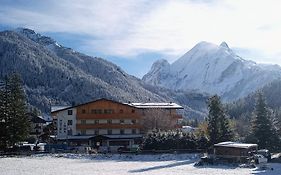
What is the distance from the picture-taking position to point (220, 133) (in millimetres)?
72312

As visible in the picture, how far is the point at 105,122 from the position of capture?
97250mm

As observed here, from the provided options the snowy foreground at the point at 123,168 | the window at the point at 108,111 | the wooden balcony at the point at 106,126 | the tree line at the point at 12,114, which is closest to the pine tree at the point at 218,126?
the snowy foreground at the point at 123,168

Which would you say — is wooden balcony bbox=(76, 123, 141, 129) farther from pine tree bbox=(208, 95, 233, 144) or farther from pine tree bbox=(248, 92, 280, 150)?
pine tree bbox=(248, 92, 280, 150)

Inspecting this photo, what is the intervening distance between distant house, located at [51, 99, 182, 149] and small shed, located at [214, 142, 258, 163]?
115 feet

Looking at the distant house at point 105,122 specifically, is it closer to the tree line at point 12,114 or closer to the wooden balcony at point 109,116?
the wooden balcony at point 109,116

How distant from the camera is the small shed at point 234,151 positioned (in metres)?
58.6

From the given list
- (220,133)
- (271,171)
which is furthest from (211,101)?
(271,171)

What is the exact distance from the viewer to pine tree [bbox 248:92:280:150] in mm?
66750

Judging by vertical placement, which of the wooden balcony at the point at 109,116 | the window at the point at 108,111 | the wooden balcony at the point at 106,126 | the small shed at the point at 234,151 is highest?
the window at the point at 108,111

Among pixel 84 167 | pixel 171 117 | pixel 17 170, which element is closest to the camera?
pixel 17 170

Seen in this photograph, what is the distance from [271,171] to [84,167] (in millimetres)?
20527

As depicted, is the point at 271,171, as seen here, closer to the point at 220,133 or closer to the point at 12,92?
the point at 220,133

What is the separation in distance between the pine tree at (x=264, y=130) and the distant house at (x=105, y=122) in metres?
31.5

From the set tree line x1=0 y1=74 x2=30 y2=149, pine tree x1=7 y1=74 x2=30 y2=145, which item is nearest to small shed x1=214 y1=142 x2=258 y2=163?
pine tree x1=7 y1=74 x2=30 y2=145
